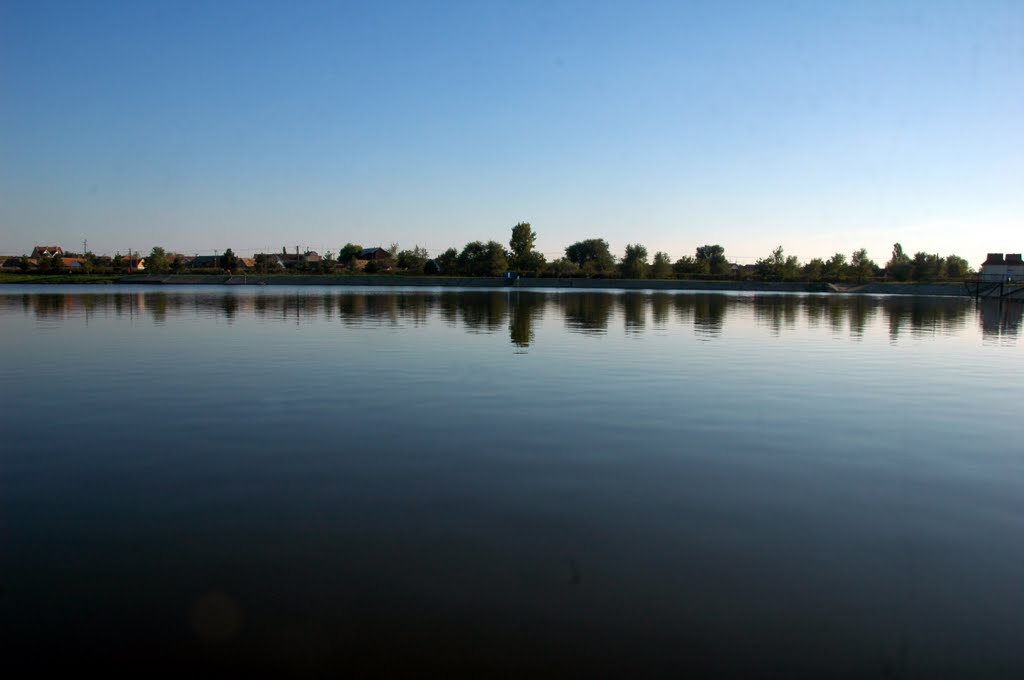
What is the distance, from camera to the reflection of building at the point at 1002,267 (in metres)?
139

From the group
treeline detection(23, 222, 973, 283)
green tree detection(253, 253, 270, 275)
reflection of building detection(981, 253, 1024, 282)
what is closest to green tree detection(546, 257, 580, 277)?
treeline detection(23, 222, 973, 283)

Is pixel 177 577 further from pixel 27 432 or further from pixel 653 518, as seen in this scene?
pixel 27 432

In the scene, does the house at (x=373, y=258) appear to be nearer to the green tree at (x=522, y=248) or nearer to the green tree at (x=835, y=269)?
the green tree at (x=522, y=248)

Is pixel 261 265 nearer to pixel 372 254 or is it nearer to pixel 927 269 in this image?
pixel 372 254

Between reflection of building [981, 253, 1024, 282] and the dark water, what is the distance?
152578 mm

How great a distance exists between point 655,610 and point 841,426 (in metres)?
7.80

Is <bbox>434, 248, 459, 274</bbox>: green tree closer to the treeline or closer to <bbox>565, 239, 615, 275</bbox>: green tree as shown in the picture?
the treeline

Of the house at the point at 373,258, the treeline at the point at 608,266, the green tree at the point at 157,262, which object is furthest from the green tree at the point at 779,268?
the green tree at the point at 157,262

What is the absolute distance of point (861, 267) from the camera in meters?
144

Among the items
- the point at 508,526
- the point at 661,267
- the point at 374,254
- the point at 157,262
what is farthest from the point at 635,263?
the point at 508,526

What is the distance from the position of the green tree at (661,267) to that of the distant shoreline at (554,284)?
18134 millimetres

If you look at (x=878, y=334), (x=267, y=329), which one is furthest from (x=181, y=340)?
(x=878, y=334)

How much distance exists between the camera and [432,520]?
6660 mm

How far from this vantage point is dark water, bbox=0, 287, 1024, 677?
460 centimetres
